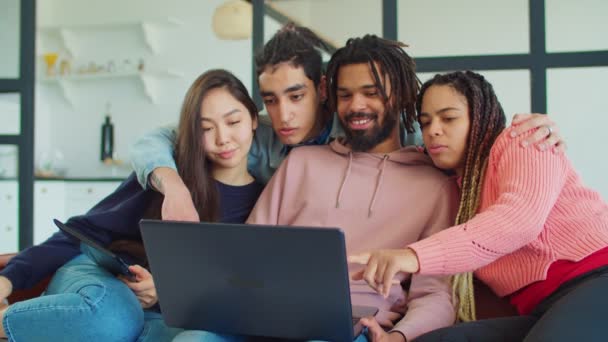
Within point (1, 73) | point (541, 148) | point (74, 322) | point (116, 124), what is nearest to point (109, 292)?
point (74, 322)

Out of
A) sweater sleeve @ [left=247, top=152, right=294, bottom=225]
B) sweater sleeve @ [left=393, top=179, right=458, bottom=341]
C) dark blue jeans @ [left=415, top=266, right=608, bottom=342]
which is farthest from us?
sweater sleeve @ [left=247, top=152, right=294, bottom=225]

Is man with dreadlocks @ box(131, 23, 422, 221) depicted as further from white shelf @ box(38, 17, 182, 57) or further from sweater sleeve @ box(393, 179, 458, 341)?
white shelf @ box(38, 17, 182, 57)

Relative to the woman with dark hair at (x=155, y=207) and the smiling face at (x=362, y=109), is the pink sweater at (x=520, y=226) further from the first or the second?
the woman with dark hair at (x=155, y=207)

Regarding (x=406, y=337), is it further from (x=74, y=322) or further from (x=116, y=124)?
(x=116, y=124)

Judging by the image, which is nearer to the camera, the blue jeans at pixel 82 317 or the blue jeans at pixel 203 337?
the blue jeans at pixel 203 337

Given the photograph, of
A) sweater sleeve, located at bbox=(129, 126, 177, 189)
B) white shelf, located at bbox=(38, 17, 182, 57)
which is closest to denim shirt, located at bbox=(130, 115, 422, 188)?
sweater sleeve, located at bbox=(129, 126, 177, 189)

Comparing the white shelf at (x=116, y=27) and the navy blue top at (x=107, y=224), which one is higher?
the white shelf at (x=116, y=27)

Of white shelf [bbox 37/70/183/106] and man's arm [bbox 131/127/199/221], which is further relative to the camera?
white shelf [bbox 37/70/183/106]

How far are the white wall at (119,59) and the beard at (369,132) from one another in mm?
3007

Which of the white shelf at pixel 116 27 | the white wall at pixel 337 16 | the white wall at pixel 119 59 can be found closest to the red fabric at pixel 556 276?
the white wall at pixel 337 16

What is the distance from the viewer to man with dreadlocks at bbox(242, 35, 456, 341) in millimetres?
1464

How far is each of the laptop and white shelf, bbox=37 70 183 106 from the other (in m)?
3.55

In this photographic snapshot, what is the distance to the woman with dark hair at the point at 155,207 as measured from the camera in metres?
1.43

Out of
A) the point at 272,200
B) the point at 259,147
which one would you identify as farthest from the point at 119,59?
the point at 272,200
